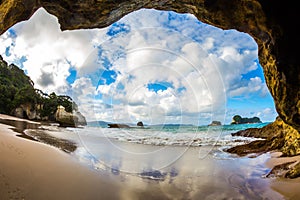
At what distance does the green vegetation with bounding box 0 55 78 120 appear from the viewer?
33.6 meters

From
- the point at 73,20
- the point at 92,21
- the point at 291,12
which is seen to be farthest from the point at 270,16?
the point at 73,20

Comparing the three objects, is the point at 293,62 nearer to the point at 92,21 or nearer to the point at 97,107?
the point at 97,107

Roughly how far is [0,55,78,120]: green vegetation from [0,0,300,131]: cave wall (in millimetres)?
32268

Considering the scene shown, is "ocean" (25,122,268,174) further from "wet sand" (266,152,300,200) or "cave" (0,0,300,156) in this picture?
"cave" (0,0,300,156)

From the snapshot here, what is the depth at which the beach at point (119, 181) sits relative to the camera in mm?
2951

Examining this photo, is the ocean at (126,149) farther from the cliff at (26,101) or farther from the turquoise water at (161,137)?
the cliff at (26,101)

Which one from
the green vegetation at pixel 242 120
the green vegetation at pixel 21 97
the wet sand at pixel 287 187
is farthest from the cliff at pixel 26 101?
the green vegetation at pixel 242 120

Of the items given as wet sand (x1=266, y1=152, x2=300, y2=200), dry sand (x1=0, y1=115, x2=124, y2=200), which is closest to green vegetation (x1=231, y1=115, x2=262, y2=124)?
wet sand (x1=266, y1=152, x2=300, y2=200)

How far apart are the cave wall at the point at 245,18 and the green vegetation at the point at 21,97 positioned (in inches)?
1270

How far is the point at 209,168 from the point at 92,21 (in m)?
5.00

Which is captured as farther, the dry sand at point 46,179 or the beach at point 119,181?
the beach at point 119,181

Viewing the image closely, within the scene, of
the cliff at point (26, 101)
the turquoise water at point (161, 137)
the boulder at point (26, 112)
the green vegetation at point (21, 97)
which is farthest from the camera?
the boulder at point (26, 112)

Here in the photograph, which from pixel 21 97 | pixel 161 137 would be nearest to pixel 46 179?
pixel 161 137

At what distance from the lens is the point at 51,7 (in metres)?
4.86
